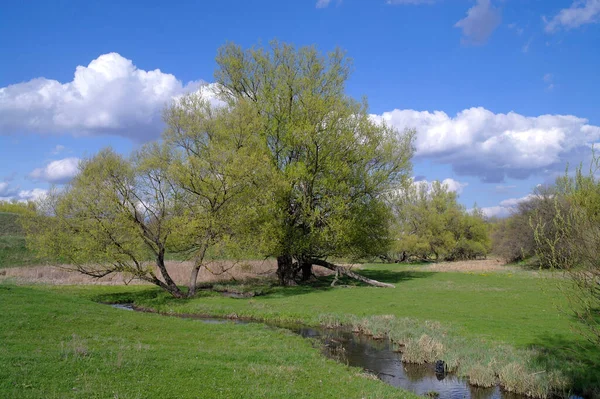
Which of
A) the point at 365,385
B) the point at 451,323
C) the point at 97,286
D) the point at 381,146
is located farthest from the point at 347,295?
the point at 97,286

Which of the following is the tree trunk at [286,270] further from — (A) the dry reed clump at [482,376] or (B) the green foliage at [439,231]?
(B) the green foliage at [439,231]

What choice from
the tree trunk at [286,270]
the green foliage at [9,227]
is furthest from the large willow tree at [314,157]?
the green foliage at [9,227]

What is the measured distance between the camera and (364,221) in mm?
38688

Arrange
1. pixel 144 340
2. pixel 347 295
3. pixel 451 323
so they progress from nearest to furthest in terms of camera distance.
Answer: pixel 144 340, pixel 451 323, pixel 347 295

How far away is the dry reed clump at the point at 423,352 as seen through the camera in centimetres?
1811

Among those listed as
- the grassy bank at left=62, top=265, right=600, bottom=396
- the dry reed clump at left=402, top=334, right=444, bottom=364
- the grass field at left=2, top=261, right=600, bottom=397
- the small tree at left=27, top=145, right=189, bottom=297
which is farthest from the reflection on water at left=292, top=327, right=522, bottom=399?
the small tree at left=27, top=145, right=189, bottom=297

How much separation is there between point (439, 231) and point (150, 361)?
75411 millimetres

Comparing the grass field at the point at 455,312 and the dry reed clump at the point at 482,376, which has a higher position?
the grass field at the point at 455,312

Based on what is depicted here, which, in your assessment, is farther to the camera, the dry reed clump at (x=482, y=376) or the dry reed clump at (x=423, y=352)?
the dry reed clump at (x=423, y=352)

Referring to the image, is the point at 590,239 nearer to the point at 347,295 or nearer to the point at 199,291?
the point at 347,295

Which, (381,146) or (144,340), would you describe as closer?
(144,340)

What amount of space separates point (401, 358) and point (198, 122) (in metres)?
22.8

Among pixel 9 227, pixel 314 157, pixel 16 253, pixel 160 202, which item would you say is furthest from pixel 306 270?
pixel 9 227

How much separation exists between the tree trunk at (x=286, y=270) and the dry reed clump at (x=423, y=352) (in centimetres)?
2249
